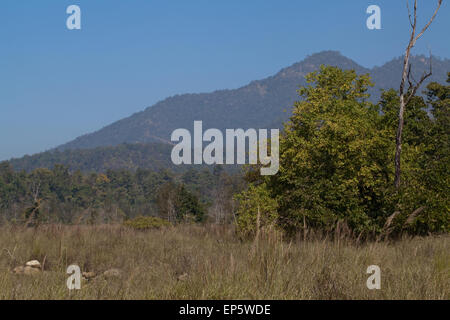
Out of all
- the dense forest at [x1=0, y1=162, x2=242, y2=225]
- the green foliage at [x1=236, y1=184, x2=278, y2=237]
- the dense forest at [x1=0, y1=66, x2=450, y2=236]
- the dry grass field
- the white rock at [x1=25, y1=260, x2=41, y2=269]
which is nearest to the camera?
the dry grass field

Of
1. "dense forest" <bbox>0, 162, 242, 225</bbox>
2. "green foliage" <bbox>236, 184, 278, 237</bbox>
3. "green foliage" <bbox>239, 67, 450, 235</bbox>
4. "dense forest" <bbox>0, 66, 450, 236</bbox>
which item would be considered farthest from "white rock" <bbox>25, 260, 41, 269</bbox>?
"dense forest" <bbox>0, 162, 242, 225</bbox>

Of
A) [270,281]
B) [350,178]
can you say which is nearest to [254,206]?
[350,178]

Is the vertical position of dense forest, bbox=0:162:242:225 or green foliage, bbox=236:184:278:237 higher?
green foliage, bbox=236:184:278:237

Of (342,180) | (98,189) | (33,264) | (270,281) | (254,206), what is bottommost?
(98,189)

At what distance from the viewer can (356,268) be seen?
20.9 feet

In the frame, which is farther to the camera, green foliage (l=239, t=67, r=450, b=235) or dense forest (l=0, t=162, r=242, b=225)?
dense forest (l=0, t=162, r=242, b=225)

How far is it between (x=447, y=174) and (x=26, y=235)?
40.5 feet

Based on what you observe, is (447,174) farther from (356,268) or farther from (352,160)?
(356,268)

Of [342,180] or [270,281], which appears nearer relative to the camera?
[270,281]

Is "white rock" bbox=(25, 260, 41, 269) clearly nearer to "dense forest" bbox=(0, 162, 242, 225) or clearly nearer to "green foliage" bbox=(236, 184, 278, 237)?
"green foliage" bbox=(236, 184, 278, 237)

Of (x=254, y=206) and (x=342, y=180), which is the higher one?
(x=342, y=180)

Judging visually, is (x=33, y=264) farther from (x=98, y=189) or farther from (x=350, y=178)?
(x=98, y=189)

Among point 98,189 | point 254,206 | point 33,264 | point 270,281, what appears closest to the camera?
point 270,281
